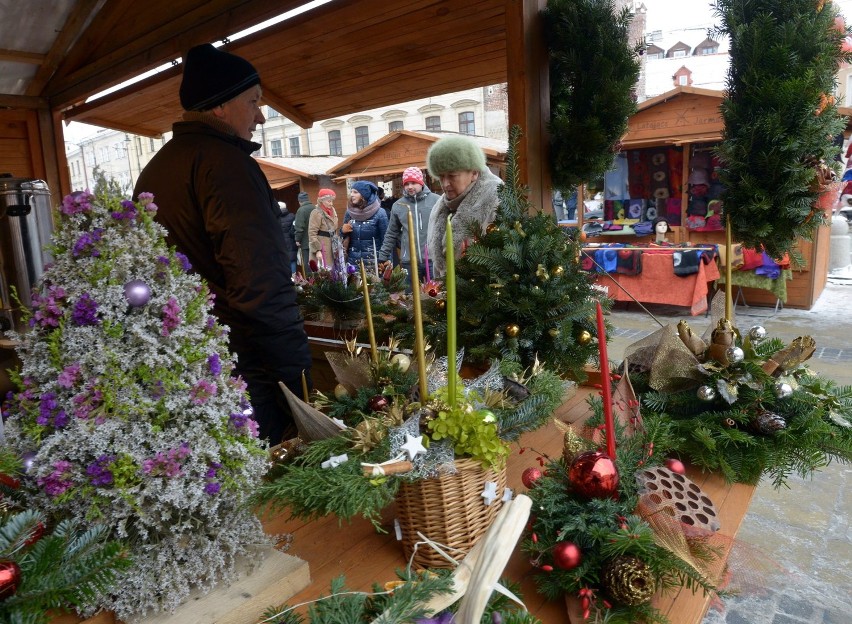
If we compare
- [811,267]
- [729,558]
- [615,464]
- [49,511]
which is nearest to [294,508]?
[49,511]

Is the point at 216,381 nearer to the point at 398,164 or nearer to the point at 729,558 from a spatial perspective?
the point at 729,558

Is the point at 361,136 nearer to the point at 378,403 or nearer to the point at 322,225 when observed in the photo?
the point at 322,225

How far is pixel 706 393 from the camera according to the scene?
1382mm

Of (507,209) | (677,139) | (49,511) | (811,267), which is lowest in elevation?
(811,267)

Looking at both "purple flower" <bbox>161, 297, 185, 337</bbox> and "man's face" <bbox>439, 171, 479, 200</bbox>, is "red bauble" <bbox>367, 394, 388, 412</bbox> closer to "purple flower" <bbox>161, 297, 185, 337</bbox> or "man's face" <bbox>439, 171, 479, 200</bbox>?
"purple flower" <bbox>161, 297, 185, 337</bbox>

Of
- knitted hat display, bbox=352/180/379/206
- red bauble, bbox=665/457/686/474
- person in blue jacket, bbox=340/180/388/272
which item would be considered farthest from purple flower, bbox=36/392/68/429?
knitted hat display, bbox=352/180/379/206

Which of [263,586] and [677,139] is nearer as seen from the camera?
[263,586]

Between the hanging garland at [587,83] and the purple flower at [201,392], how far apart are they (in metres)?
1.90

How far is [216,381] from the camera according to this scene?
0.88 metres

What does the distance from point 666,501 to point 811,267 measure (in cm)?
772

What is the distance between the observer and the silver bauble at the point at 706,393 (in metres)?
1.38

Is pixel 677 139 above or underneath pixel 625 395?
above

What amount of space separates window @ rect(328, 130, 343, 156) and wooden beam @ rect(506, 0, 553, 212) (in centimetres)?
3170

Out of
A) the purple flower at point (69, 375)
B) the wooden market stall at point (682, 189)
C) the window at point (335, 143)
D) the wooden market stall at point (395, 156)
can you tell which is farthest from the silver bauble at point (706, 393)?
the window at point (335, 143)
